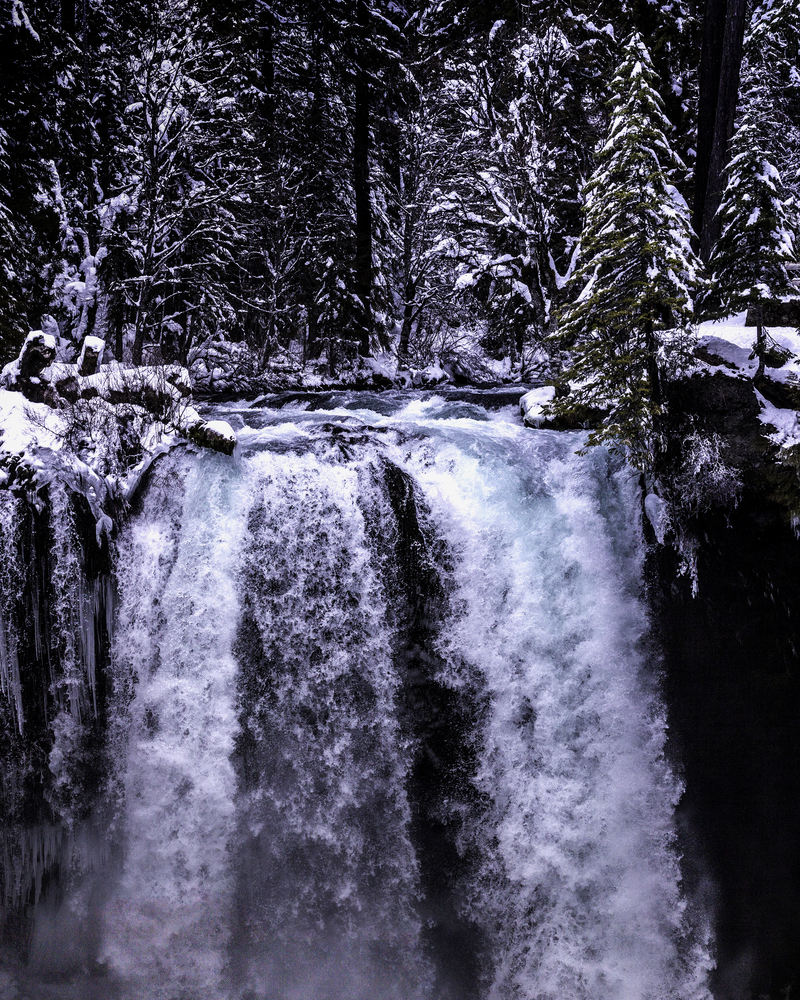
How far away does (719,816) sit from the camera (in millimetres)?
7543

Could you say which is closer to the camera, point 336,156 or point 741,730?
point 741,730

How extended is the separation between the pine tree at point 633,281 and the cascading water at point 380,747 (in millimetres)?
804

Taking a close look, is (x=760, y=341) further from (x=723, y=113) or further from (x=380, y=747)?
(x=380, y=747)

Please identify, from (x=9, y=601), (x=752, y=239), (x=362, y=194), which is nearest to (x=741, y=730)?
(x=752, y=239)

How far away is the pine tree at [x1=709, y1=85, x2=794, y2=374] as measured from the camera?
7.79m

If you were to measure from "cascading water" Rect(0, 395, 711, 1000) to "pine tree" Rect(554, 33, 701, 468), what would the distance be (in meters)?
0.80

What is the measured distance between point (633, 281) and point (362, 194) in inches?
434

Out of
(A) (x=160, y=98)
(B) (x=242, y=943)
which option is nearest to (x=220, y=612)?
(B) (x=242, y=943)

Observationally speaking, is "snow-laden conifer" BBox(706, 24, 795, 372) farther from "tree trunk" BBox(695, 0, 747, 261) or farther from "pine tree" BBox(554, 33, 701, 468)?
"tree trunk" BBox(695, 0, 747, 261)

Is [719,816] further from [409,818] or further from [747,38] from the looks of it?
[747,38]

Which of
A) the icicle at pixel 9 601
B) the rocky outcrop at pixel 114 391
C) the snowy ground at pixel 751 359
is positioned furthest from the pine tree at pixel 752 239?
the icicle at pixel 9 601

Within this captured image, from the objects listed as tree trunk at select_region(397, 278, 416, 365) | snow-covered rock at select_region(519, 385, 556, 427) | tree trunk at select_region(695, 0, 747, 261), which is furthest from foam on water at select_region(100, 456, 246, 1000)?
tree trunk at select_region(397, 278, 416, 365)

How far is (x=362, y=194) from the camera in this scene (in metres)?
17.0

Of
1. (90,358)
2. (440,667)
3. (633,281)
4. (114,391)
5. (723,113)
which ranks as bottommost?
(440,667)
